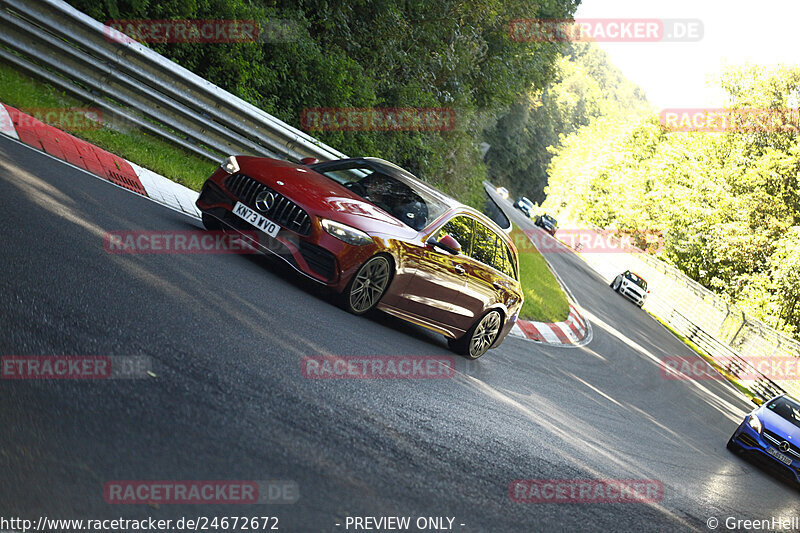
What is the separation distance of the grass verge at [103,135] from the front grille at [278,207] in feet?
11.1

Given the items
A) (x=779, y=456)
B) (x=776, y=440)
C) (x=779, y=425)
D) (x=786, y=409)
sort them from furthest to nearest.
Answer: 1. (x=786, y=409)
2. (x=779, y=425)
3. (x=776, y=440)
4. (x=779, y=456)

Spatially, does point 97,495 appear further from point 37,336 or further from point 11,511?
point 37,336

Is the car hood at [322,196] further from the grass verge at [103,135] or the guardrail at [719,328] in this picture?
the guardrail at [719,328]

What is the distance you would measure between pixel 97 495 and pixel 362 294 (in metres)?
4.70

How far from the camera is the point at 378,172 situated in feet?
27.9

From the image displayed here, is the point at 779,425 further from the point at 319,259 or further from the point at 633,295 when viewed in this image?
the point at 633,295

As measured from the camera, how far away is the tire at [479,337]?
866cm

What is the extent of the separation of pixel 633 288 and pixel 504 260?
97.2 feet

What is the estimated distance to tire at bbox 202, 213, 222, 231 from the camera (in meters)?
7.72

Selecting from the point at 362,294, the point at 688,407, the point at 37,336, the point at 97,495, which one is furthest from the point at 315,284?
the point at 688,407

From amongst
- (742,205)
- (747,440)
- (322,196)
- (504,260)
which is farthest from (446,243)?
(742,205)

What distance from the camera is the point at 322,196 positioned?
7.21 metres

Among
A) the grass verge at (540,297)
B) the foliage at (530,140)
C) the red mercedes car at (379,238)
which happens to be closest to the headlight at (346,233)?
the red mercedes car at (379,238)

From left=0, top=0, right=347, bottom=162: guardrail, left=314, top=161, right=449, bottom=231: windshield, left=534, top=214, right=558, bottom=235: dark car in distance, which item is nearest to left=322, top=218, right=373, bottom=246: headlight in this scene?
left=314, top=161, right=449, bottom=231: windshield
